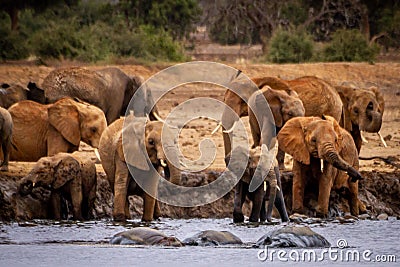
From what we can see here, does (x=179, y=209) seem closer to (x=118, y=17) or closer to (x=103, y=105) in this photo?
(x=103, y=105)

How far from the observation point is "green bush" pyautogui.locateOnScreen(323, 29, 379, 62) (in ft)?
111

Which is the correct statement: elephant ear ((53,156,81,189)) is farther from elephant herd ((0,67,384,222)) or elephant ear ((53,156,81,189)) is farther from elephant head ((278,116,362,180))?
elephant head ((278,116,362,180))

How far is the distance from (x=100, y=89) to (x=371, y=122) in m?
4.23

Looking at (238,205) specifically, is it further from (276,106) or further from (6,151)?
(6,151)

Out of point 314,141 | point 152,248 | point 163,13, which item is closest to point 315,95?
point 314,141

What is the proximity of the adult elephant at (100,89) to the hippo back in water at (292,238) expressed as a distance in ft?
22.3

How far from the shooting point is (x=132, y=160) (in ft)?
47.2

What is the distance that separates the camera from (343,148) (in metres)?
15.8

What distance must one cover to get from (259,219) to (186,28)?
30.9m

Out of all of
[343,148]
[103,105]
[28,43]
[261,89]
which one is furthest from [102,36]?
[343,148]

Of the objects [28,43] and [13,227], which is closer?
[13,227]

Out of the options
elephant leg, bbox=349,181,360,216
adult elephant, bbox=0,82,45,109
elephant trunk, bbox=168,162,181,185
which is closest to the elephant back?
adult elephant, bbox=0,82,45,109

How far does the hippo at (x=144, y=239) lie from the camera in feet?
43.3

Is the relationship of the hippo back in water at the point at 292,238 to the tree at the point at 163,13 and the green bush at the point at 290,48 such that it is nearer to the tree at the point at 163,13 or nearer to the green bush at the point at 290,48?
the green bush at the point at 290,48
